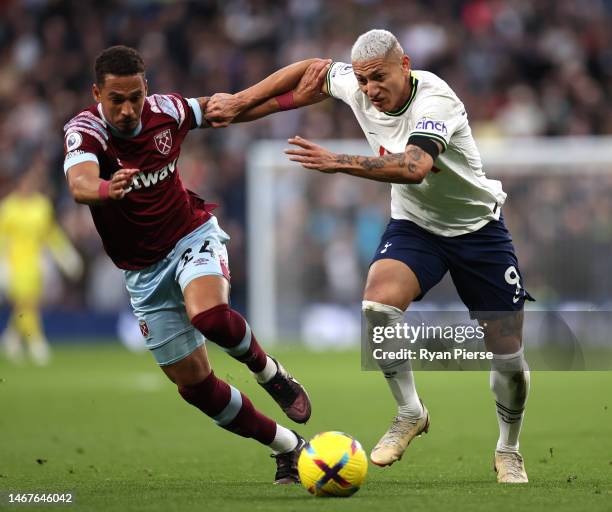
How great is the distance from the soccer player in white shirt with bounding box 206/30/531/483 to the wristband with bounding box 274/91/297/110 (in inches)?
9.1

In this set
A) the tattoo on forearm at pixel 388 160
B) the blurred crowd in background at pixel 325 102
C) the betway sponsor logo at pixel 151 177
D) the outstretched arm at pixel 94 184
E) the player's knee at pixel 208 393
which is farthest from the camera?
the blurred crowd in background at pixel 325 102

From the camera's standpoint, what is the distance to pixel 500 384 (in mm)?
7410

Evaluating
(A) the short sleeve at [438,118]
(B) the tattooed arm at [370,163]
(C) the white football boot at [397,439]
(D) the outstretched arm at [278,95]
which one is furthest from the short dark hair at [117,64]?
(C) the white football boot at [397,439]

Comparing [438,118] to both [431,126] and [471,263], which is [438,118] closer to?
[431,126]

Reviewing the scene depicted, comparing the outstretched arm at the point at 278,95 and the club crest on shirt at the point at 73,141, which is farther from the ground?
the outstretched arm at the point at 278,95

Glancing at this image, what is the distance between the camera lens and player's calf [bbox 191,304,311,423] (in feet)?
22.3

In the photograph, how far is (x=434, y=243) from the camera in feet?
24.3

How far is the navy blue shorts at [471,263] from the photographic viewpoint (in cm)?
732

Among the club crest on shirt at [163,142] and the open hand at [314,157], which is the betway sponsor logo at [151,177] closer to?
the club crest on shirt at [163,142]

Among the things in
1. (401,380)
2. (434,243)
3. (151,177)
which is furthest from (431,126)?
(151,177)

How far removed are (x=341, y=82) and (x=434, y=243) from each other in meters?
1.11

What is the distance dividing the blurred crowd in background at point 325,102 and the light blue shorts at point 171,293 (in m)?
11.5

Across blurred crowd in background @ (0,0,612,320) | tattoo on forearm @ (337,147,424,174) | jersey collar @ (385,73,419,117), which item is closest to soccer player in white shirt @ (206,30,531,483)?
jersey collar @ (385,73,419,117)

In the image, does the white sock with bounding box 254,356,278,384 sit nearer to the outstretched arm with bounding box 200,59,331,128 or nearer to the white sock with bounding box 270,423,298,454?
the white sock with bounding box 270,423,298,454
